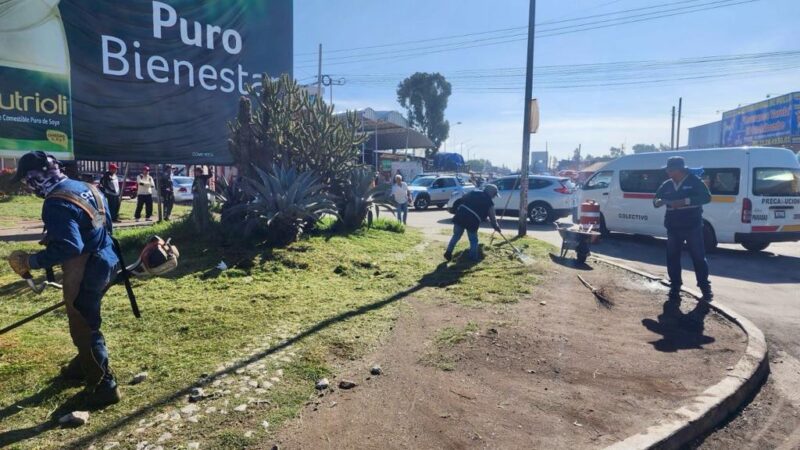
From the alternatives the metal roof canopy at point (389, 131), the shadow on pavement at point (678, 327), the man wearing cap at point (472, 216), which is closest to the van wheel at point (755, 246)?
the shadow on pavement at point (678, 327)

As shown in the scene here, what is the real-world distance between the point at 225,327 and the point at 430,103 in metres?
64.4

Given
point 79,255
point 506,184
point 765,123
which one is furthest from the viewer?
point 765,123

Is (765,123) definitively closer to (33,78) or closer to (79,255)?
(33,78)

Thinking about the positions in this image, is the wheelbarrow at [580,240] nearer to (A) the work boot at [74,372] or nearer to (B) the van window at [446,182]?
(A) the work boot at [74,372]

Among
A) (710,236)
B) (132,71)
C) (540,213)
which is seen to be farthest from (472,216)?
(132,71)

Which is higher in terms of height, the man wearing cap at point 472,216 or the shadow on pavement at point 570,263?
the man wearing cap at point 472,216

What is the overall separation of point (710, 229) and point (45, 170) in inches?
447

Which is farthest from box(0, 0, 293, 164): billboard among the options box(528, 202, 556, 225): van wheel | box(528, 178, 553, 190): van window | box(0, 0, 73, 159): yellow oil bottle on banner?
box(528, 202, 556, 225): van wheel

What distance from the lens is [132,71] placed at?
12.1 m

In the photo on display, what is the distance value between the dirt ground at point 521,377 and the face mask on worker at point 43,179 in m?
2.23

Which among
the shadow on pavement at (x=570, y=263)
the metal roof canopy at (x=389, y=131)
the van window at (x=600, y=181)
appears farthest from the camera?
the metal roof canopy at (x=389, y=131)

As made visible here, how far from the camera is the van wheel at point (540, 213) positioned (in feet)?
53.4

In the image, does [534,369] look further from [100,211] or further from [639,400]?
[100,211]

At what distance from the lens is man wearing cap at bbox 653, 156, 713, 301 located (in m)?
6.06
